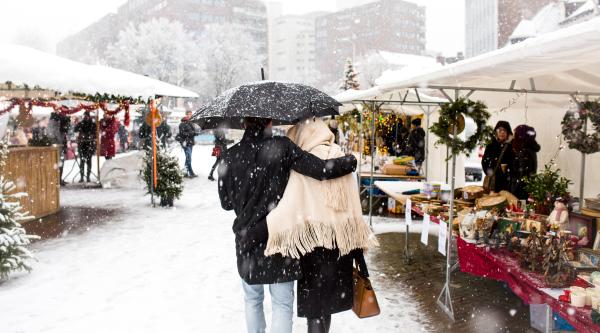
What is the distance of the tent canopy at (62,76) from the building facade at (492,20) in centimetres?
4241

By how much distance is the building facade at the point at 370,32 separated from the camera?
4675 inches

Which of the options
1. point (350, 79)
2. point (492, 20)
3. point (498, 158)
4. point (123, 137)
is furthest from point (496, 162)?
point (492, 20)

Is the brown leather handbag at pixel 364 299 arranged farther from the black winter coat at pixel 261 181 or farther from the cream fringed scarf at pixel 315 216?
the black winter coat at pixel 261 181

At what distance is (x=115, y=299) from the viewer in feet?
17.6

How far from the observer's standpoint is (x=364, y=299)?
3396mm

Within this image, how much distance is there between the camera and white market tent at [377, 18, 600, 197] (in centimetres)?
293

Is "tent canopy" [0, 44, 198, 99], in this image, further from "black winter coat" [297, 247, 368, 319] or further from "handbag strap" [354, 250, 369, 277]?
"handbag strap" [354, 250, 369, 277]

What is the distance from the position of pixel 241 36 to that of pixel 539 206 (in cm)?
5372

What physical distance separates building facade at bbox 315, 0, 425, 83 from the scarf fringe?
113 m

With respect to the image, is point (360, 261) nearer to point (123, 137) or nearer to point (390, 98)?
point (390, 98)

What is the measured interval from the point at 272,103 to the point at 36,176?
7.91 metres

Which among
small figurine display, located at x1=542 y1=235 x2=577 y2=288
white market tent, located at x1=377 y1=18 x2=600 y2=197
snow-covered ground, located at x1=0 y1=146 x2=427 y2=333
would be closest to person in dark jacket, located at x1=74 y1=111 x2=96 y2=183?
snow-covered ground, located at x1=0 y1=146 x2=427 y2=333

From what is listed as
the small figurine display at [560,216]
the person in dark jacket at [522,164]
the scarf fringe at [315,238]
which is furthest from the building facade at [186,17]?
the scarf fringe at [315,238]

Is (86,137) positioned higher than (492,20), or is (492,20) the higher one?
(492,20)
